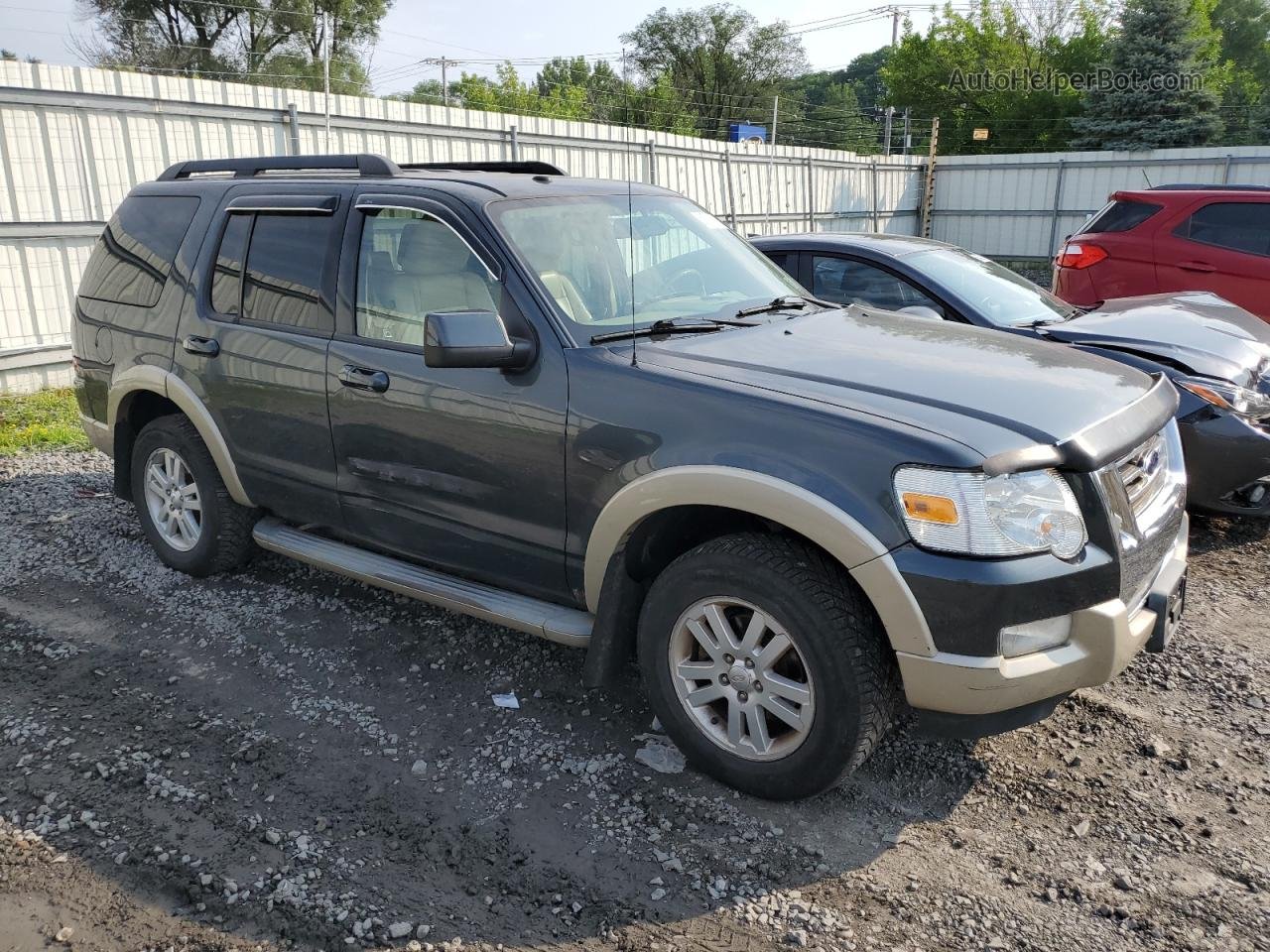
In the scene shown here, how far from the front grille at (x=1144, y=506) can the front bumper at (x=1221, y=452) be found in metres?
1.61

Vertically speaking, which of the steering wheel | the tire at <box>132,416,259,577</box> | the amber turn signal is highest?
the steering wheel

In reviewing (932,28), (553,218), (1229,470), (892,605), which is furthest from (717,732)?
(932,28)

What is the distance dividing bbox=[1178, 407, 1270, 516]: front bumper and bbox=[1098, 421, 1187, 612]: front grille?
1.61 metres

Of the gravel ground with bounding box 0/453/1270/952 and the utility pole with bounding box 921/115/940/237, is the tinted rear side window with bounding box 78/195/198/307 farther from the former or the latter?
the utility pole with bounding box 921/115/940/237

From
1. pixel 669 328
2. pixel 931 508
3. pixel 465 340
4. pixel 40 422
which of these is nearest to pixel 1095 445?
pixel 931 508

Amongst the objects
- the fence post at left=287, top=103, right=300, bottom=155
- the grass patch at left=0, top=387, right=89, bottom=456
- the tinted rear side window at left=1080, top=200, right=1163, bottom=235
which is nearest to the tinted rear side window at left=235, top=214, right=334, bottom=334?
the grass patch at left=0, top=387, right=89, bottom=456

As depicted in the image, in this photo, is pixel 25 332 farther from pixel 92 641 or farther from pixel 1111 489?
pixel 1111 489

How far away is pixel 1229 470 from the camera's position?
201 inches

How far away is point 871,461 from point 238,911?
85.8 inches

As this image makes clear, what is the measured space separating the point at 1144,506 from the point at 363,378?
9.45ft

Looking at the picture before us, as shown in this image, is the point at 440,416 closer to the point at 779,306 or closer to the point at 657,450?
the point at 657,450

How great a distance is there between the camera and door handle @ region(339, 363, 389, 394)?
3932mm

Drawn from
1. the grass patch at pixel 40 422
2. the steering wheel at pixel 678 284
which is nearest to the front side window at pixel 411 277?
the steering wheel at pixel 678 284

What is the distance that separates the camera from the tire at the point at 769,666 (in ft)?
9.71
